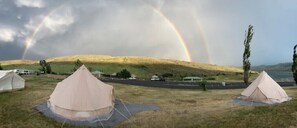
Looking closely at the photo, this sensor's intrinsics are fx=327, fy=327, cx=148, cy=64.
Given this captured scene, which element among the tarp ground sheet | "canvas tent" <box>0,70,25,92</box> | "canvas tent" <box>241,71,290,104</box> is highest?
"canvas tent" <box>0,70,25,92</box>

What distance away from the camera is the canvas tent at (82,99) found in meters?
32.4

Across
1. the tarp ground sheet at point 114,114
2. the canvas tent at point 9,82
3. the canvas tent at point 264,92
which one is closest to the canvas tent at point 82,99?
the tarp ground sheet at point 114,114

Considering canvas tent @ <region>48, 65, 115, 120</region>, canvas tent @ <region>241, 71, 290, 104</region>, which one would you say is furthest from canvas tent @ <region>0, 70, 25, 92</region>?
canvas tent @ <region>241, 71, 290, 104</region>

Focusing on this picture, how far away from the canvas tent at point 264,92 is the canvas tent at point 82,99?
1889 cm

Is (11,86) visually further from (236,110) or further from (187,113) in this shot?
(236,110)

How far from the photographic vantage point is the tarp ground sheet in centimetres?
3091

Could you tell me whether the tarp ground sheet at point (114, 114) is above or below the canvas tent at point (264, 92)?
below

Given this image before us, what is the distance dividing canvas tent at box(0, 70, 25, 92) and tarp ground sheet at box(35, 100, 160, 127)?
50.0 feet

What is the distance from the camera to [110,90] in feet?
120

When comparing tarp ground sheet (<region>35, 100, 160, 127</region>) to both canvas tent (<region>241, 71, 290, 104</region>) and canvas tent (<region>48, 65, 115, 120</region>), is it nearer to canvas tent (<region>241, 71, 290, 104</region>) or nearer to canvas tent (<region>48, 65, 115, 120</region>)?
canvas tent (<region>48, 65, 115, 120</region>)

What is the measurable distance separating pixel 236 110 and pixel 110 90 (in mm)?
13699

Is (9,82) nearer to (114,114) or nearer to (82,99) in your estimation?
(82,99)

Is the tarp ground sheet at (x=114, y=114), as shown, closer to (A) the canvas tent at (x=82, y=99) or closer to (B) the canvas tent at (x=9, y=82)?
(A) the canvas tent at (x=82, y=99)

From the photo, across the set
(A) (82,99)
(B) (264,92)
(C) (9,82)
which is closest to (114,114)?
(A) (82,99)
